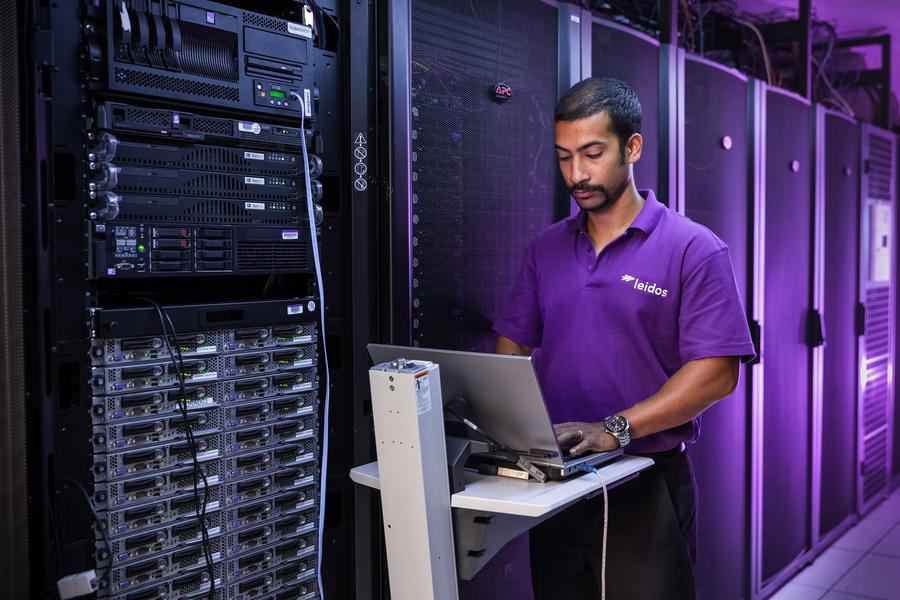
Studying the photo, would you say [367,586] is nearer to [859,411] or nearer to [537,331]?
[537,331]

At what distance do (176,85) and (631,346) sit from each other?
1.11 meters

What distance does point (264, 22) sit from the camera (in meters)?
1.63

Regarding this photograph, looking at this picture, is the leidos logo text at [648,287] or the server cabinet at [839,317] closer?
the leidos logo text at [648,287]

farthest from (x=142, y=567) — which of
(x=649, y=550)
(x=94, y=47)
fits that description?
(x=649, y=550)

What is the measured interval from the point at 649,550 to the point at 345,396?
0.78m

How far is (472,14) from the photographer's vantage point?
6.67 ft

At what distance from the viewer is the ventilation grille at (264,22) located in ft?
5.27

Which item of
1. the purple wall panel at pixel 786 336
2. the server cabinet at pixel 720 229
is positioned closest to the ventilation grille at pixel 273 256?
the server cabinet at pixel 720 229

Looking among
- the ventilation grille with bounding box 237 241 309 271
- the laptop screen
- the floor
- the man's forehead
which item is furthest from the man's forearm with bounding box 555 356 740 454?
the floor

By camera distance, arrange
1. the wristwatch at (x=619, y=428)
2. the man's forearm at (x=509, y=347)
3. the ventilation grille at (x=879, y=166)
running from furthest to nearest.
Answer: the ventilation grille at (x=879, y=166), the man's forearm at (x=509, y=347), the wristwatch at (x=619, y=428)

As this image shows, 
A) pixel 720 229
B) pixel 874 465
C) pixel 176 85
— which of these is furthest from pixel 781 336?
pixel 176 85

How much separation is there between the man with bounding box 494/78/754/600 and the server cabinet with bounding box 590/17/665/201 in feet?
2.38

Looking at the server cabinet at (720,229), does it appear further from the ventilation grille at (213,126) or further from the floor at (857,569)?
the ventilation grille at (213,126)

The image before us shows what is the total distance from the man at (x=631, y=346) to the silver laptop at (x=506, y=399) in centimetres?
26
